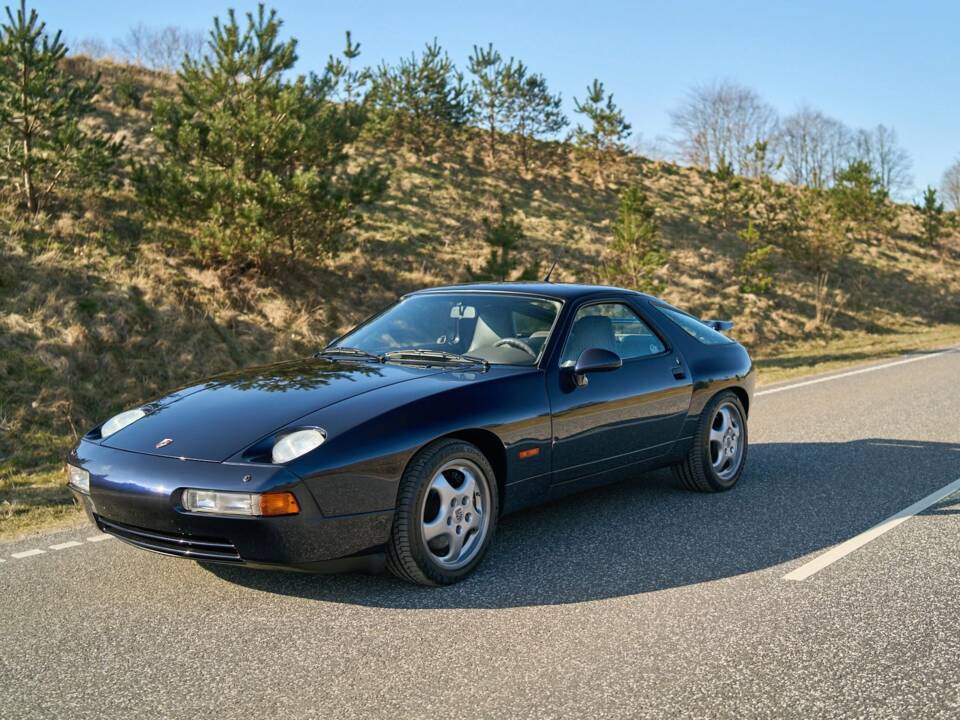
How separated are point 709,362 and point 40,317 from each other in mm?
10825

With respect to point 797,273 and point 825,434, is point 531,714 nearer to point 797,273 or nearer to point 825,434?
point 825,434

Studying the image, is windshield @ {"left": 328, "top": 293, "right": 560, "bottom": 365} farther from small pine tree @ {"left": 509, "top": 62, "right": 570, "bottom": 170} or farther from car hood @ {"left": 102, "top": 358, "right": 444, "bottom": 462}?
small pine tree @ {"left": 509, "top": 62, "right": 570, "bottom": 170}

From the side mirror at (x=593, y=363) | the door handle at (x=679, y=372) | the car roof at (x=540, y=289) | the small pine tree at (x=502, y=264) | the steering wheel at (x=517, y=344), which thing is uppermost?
A: the small pine tree at (x=502, y=264)

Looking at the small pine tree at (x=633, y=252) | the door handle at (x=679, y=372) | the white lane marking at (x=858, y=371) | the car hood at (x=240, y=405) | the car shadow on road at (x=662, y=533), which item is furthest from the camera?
the small pine tree at (x=633, y=252)

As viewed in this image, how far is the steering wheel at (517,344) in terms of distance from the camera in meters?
5.11

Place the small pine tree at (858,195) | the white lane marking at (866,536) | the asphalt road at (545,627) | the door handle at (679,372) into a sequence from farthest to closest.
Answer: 1. the small pine tree at (858,195)
2. the door handle at (679,372)
3. the white lane marking at (866,536)
4. the asphalt road at (545,627)

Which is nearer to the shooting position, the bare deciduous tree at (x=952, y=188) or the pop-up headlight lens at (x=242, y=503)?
the pop-up headlight lens at (x=242, y=503)

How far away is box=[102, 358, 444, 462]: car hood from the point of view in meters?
4.04

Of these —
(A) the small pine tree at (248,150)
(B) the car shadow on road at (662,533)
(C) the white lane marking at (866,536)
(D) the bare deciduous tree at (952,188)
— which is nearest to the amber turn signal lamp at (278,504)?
(B) the car shadow on road at (662,533)

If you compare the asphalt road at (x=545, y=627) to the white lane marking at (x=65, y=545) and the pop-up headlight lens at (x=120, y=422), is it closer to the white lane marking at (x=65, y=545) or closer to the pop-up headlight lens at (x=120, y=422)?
the white lane marking at (x=65, y=545)

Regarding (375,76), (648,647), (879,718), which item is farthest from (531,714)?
(375,76)

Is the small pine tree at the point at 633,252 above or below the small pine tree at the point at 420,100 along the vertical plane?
below

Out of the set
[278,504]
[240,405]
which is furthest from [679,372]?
[278,504]

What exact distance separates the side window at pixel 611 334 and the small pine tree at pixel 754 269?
985 inches
